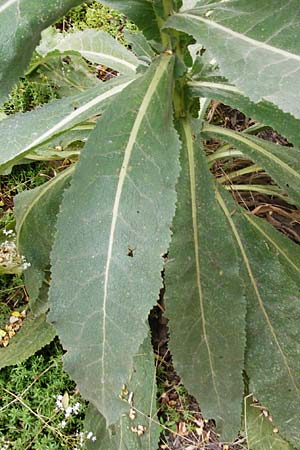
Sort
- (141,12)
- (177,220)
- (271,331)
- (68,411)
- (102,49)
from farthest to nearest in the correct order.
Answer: (102,49) < (68,411) < (271,331) < (177,220) < (141,12)

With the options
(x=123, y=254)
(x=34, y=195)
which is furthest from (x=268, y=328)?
(x=34, y=195)

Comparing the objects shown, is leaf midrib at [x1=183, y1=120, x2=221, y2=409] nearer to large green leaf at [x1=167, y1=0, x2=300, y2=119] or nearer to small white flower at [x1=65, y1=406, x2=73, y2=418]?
large green leaf at [x1=167, y1=0, x2=300, y2=119]

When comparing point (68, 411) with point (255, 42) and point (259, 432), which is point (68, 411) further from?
point (255, 42)

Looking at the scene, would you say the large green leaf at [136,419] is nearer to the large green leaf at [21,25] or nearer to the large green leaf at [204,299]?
the large green leaf at [204,299]

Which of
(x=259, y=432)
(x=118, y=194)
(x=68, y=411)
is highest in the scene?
(x=118, y=194)

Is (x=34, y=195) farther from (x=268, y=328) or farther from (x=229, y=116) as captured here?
(x=229, y=116)

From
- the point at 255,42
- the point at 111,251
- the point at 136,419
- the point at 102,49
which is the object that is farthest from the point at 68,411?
the point at 255,42
